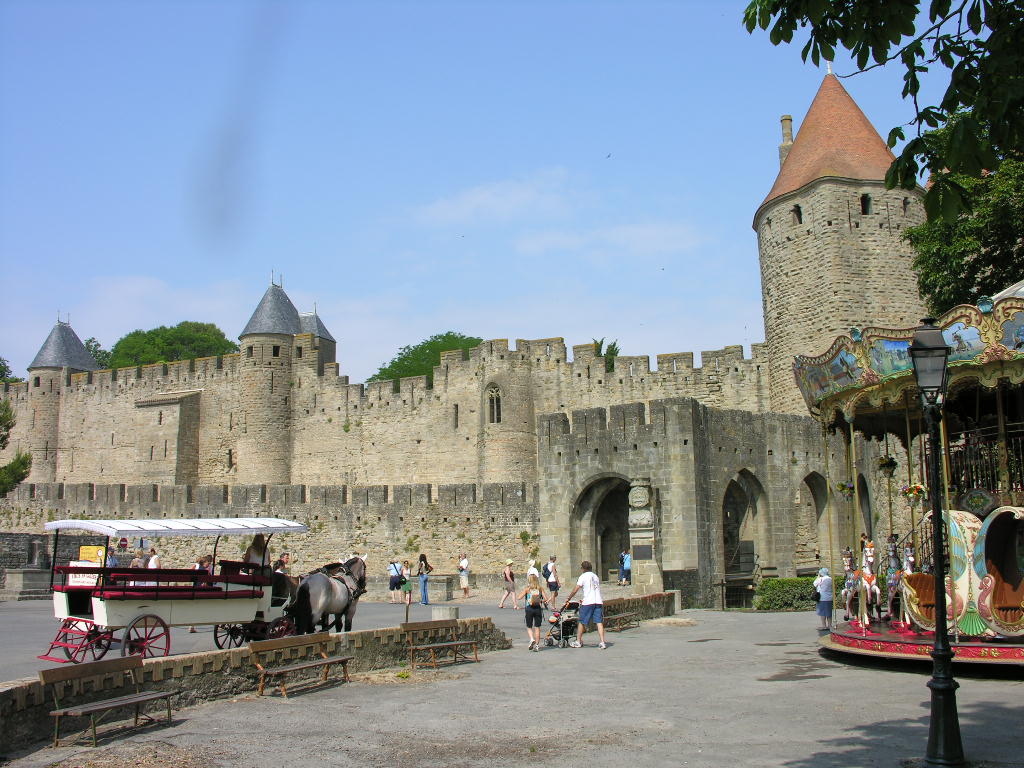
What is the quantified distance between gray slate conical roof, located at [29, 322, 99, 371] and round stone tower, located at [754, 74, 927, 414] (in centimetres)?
3598

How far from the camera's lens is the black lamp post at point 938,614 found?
6539mm

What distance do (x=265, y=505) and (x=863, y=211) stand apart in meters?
19.6

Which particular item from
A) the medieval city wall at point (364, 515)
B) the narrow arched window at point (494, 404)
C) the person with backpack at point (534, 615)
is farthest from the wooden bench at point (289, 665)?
the narrow arched window at point (494, 404)

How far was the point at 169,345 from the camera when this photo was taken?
64.5 m

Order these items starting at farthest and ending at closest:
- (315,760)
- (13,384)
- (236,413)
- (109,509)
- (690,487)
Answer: (13,384)
(236,413)
(109,509)
(690,487)
(315,760)

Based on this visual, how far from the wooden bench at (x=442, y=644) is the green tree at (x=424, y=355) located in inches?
1873

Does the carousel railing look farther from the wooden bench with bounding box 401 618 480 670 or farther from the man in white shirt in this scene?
the wooden bench with bounding box 401 618 480 670

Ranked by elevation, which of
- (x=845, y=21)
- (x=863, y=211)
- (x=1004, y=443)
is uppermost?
(x=863, y=211)

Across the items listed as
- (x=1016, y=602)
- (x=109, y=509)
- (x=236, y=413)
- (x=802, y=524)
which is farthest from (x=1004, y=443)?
(x=236, y=413)

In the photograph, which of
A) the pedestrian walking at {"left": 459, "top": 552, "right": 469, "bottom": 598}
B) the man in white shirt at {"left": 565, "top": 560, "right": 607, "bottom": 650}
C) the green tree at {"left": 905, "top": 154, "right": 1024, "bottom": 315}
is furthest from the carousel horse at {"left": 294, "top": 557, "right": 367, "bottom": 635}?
the green tree at {"left": 905, "top": 154, "right": 1024, "bottom": 315}

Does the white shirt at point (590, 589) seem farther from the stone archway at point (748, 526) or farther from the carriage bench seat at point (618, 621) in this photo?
the stone archway at point (748, 526)

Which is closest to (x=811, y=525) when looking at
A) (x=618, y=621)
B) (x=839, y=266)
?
(x=839, y=266)

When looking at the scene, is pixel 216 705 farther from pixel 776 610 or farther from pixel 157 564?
pixel 776 610

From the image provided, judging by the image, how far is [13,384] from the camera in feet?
169
